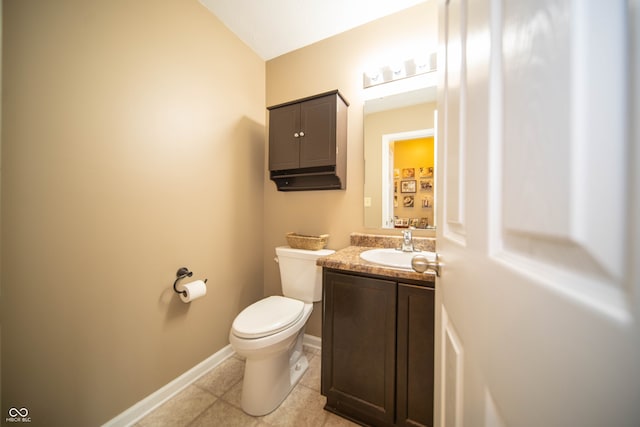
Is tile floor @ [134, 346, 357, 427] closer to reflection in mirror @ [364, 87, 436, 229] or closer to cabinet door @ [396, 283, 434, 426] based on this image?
cabinet door @ [396, 283, 434, 426]

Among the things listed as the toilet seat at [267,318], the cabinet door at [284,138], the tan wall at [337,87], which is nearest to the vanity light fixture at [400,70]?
the tan wall at [337,87]

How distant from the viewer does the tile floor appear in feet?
3.64

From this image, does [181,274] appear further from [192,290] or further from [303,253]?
[303,253]

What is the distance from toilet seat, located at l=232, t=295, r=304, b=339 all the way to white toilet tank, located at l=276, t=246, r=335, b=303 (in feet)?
0.44

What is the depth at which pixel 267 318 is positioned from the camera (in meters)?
1.22

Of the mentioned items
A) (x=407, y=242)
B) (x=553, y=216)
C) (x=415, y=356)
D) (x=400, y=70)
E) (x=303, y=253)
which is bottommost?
(x=415, y=356)

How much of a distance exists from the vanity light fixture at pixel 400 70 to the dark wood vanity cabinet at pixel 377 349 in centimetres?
140

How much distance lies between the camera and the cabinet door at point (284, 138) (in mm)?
1604

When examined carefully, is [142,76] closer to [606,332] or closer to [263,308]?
[263,308]

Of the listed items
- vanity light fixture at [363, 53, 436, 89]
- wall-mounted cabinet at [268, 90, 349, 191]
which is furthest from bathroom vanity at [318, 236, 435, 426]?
vanity light fixture at [363, 53, 436, 89]

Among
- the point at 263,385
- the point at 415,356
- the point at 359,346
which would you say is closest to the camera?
the point at 415,356

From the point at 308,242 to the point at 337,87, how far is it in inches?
50.3

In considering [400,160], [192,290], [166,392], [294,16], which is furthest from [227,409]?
[294,16]

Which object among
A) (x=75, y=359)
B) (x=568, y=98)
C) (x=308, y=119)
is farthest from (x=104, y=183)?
(x=568, y=98)
